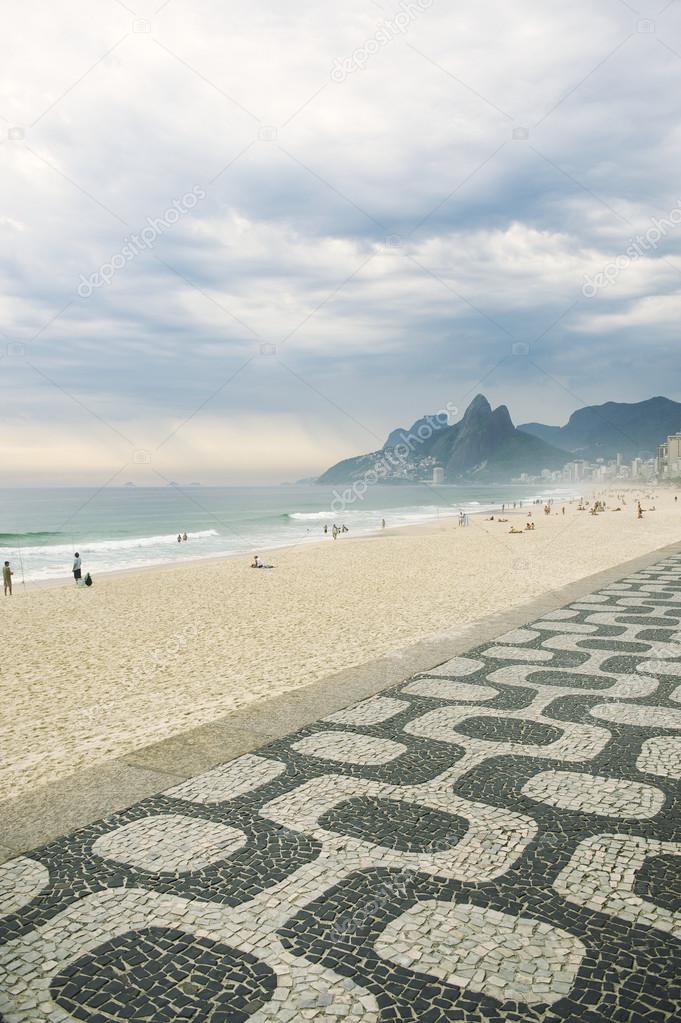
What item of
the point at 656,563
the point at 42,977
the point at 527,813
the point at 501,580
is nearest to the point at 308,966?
the point at 42,977

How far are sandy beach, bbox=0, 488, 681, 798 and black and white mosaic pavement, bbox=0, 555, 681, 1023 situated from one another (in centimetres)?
174

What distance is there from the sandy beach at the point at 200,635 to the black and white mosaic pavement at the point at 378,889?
1741 millimetres

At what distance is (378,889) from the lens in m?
3.30

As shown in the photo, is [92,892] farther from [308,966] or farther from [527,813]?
[527,813]

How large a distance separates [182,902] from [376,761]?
→ 1.97 meters

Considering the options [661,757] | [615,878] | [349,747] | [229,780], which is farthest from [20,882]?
[661,757]

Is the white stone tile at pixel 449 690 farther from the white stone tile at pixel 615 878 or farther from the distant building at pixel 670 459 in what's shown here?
the distant building at pixel 670 459

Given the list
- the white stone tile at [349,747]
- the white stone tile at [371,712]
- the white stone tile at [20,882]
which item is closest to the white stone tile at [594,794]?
the white stone tile at [349,747]

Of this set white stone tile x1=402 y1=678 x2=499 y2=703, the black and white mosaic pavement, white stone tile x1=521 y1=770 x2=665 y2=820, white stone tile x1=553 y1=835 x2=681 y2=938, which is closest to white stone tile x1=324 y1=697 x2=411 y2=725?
the black and white mosaic pavement

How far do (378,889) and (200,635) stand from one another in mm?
7986

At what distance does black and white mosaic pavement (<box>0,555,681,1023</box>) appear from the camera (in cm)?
261

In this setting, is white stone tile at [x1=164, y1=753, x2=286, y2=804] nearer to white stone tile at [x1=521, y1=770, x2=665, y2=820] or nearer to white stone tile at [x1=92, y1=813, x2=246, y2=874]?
white stone tile at [x1=92, y1=813, x2=246, y2=874]

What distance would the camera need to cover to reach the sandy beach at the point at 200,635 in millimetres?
6391

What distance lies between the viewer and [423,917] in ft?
10.1
